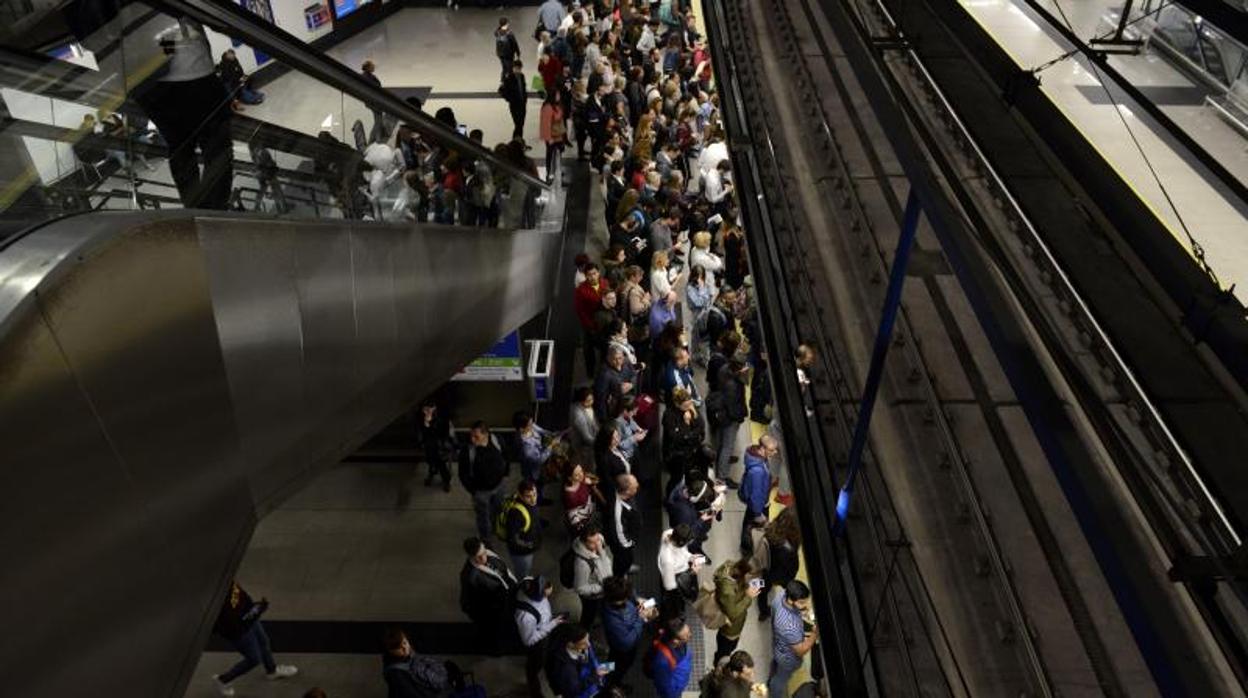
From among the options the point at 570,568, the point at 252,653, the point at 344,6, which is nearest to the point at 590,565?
the point at 570,568

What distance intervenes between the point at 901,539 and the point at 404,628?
4460mm

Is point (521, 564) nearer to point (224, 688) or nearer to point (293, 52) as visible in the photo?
point (224, 688)

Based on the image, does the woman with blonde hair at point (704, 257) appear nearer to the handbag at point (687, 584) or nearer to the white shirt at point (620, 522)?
the white shirt at point (620, 522)

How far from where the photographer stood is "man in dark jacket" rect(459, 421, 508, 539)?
6.62m

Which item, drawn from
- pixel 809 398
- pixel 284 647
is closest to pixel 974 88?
pixel 809 398

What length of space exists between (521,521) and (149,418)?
4.02 meters

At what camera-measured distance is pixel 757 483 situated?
255 inches

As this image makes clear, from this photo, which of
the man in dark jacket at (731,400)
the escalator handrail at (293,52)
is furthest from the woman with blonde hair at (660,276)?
the escalator handrail at (293,52)

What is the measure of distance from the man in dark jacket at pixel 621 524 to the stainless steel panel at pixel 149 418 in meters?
2.47

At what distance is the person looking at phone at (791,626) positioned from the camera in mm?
5164

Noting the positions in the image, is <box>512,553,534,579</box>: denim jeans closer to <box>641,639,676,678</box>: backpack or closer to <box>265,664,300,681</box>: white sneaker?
<box>641,639,676,678</box>: backpack

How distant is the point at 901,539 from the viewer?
3.00 meters

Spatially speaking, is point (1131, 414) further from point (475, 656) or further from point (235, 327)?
point (475, 656)

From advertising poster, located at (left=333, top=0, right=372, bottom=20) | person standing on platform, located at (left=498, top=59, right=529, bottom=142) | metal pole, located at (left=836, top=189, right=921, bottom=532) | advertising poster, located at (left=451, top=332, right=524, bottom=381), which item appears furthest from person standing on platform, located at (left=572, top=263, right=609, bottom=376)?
advertising poster, located at (left=333, top=0, right=372, bottom=20)
